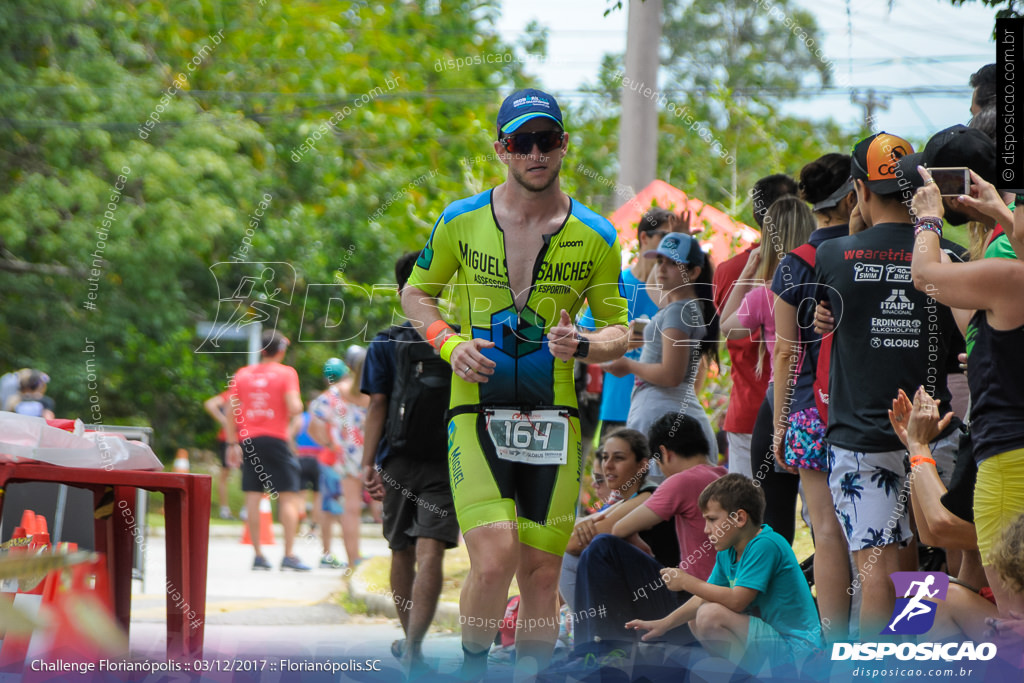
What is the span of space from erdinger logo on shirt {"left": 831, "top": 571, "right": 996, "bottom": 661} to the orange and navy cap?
1.40 meters

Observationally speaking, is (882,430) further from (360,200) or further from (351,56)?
(351,56)

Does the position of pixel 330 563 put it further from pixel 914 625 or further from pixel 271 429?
pixel 914 625

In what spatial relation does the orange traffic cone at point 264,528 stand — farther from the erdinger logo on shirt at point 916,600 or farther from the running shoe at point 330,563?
the erdinger logo on shirt at point 916,600

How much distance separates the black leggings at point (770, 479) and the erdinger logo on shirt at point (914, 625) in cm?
124

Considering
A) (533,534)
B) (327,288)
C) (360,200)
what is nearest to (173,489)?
(533,534)

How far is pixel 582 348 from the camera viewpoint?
12.5 feet

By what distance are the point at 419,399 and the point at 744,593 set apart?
190 cm

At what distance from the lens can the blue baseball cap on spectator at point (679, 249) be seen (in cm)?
566

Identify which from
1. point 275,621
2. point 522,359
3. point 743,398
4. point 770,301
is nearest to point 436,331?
point 522,359

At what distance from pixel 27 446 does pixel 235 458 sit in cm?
889

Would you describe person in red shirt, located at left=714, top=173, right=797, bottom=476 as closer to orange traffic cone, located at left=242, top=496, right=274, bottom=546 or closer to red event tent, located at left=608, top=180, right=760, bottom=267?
red event tent, located at left=608, top=180, right=760, bottom=267

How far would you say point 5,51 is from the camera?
53.9ft

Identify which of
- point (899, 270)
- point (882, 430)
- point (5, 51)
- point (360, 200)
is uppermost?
point (5, 51)

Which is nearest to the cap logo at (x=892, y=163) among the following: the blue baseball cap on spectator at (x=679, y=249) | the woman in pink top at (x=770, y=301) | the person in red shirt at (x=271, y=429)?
the woman in pink top at (x=770, y=301)
